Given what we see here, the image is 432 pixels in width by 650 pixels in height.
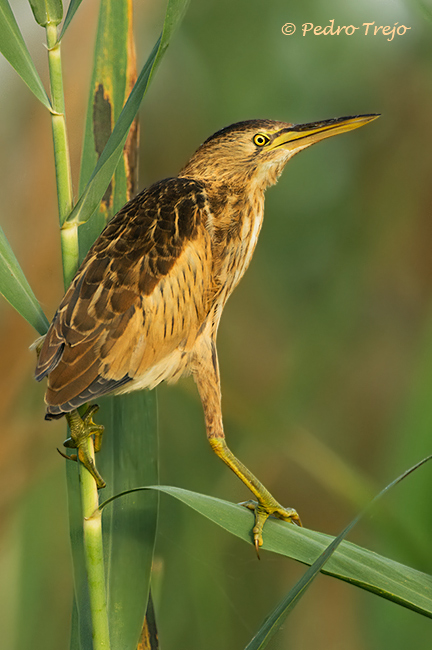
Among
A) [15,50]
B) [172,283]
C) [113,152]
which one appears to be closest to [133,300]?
[172,283]

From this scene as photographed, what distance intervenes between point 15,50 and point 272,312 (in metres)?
0.85

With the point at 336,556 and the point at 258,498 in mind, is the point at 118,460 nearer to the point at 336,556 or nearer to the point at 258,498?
the point at 258,498

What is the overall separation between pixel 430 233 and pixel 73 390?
1.03 metres

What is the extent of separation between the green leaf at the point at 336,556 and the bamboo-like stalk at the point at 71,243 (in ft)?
0.11

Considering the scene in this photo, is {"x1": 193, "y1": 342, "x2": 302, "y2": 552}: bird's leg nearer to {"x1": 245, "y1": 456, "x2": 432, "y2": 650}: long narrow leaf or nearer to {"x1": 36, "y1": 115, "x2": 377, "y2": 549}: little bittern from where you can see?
{"x1": 36, "y1": 115, "x2": 377, "y2": 549}: little bittern

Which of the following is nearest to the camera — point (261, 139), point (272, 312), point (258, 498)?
point (258, 498)

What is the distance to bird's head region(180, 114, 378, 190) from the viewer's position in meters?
0.88

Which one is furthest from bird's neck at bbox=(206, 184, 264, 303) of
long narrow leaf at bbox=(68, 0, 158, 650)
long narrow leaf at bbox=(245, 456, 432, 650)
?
long narrow leaf at bbox=(245, 456, 432, 650)

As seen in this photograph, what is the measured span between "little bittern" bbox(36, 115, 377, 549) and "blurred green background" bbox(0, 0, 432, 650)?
416 mm

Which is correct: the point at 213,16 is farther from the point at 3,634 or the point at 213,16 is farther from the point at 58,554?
the point at 3,634

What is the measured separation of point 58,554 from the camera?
4.10ft

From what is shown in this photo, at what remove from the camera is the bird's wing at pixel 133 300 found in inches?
26.2

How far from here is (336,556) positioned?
62 centimetres

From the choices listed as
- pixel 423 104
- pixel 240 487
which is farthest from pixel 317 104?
pixel 240 487
